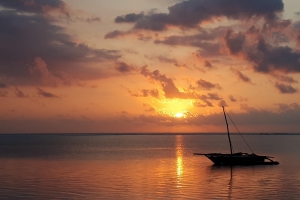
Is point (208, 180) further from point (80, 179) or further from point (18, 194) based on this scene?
point (18, 194)

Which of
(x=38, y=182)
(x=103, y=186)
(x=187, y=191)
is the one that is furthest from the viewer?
(x=38, y=182)

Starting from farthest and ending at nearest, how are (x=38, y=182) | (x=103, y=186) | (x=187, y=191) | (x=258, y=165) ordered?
(x=258, y=165)
(x=38, y=182)
(x=103, y=186)
(x=187, y=191)

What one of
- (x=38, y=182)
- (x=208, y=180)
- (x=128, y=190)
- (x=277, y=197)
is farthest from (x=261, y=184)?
(x=38, y=182)

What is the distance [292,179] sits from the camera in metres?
51.4

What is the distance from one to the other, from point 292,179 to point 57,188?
26711 millimetres

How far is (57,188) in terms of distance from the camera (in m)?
42.1

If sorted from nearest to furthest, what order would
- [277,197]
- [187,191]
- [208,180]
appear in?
[277,197] < [187,191] < [208,180]

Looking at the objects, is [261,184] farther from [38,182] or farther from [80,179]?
[38,182]

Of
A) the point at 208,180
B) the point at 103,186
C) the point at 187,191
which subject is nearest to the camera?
the point at 187,191

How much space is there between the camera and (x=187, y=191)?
134 feet

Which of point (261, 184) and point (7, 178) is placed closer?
point (261, 184)

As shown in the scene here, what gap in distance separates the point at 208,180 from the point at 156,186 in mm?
8480

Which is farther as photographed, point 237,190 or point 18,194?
point 237,190

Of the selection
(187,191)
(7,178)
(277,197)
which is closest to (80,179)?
(7,178)
